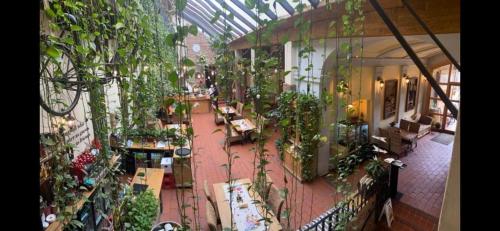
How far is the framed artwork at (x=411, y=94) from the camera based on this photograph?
35.6 ft

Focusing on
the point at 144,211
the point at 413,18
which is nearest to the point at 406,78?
the point at 413,18

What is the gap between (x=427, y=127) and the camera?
37.5 feet

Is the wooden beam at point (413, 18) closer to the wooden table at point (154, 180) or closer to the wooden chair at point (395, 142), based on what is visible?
Answer: the wooden table at point (154, 180)

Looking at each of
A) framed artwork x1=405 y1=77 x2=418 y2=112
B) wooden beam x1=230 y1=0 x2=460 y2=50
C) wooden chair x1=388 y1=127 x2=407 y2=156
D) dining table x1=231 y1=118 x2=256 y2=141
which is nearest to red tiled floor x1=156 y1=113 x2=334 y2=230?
dining table x1=231 y1=118 x2=256 y2=141

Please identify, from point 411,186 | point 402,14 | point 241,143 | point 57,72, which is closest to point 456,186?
point 57,72

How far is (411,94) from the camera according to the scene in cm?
1116

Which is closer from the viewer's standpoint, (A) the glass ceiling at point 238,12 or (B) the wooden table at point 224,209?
(A) the glass ceiling at point 238,12

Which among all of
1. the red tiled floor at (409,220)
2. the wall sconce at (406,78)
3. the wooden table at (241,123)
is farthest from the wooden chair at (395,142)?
the wooden table at (241,123)

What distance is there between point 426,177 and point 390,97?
11.9 ft

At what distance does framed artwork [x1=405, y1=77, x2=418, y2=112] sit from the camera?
10.9 metres

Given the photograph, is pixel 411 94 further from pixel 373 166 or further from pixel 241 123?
pixel 373 166

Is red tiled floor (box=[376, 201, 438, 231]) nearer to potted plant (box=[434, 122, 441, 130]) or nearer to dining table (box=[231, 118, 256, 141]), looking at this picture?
dining table (box=[231, 118, 256, 141])

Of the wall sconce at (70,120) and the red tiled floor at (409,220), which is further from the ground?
the wall sconce at (70,120)
